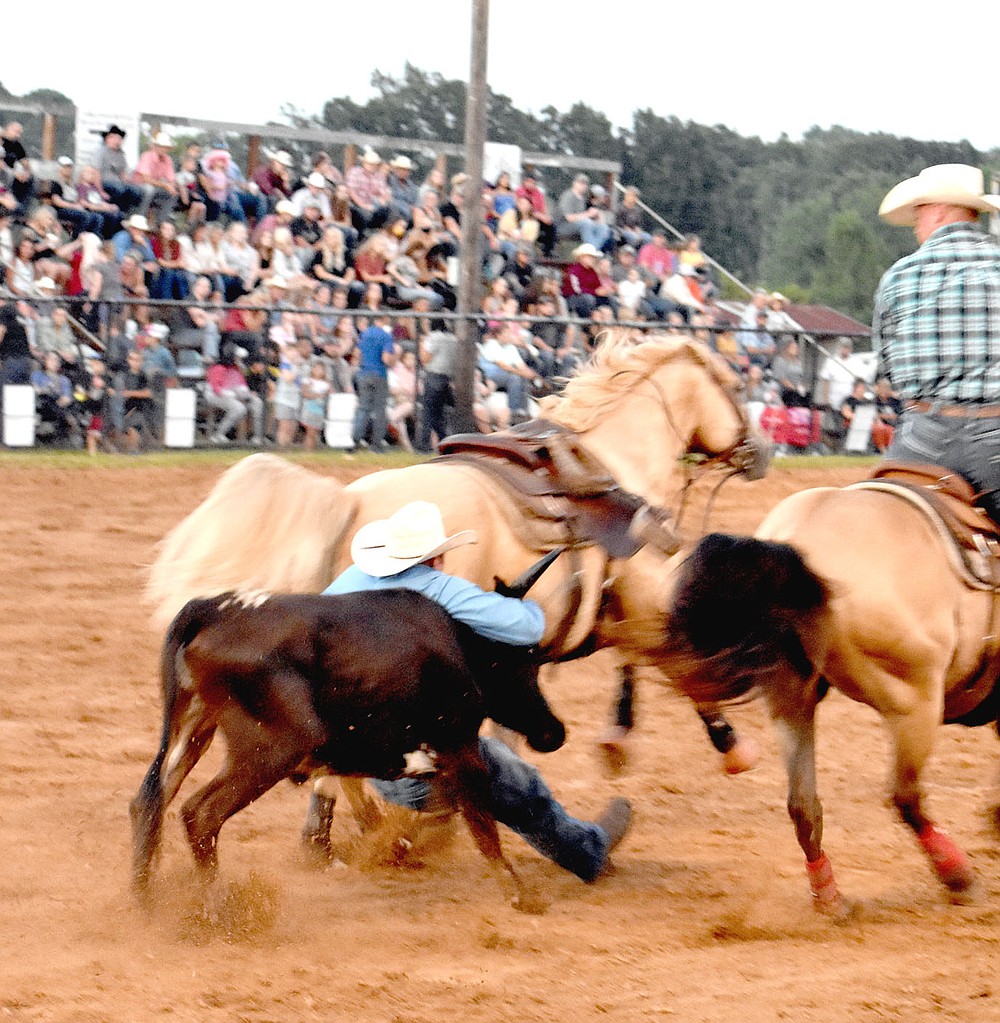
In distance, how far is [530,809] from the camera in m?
4.88

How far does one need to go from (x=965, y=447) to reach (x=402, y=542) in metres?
2.04

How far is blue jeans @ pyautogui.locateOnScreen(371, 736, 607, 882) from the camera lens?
485 cm

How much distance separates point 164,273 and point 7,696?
26.9 ft

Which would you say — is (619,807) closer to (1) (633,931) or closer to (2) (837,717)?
(1) (633,931)

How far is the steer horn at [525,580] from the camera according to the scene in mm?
4879

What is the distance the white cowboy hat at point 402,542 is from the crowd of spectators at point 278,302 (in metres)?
8.82

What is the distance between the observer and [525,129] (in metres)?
47.8

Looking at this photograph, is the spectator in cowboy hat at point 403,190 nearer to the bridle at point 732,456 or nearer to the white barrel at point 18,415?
the white barrel at point 18,415

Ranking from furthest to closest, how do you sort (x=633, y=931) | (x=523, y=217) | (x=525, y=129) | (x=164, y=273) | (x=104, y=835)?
1. (x=525, y=129)
2. (x=523, y=217)
3. (x=164, y=273)
4. (x=104, y=835)
5. (x=633, y=931)

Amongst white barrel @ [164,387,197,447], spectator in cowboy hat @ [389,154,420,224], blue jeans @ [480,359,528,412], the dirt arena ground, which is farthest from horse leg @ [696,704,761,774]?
spectator in cowboy hat @ [389,154,420,224]

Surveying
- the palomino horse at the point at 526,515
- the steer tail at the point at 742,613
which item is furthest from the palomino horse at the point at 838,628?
the palomino horse at the point at 526,515

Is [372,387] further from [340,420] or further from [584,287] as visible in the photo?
[584,287]

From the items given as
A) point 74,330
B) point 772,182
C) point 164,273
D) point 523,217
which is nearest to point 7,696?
point 74,330

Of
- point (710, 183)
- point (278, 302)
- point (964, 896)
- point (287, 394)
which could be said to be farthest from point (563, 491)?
point (710, 183)
